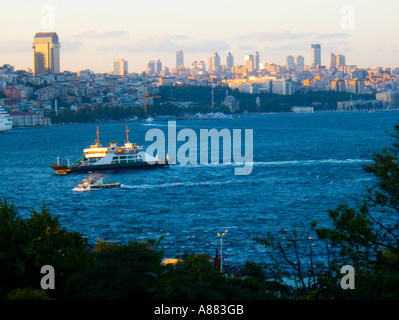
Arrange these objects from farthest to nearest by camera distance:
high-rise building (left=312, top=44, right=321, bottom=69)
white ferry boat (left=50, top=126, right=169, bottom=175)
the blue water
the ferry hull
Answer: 1. high-rise building (left=312, top=44, right=321, bottom=69)
2. white ferry boat (left=50, top=126, right=169, bottom=175)
3. the ferry hull
4. the blue water

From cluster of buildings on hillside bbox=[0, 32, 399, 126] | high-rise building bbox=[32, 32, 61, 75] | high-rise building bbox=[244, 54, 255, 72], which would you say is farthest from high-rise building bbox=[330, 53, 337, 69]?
high-rise building bbox=[32, 32, 61, 75]

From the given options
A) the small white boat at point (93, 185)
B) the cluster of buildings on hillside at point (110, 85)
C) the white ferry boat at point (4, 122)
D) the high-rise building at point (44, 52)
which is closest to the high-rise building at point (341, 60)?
the cluster of buildings on hillside at point (110, 85)

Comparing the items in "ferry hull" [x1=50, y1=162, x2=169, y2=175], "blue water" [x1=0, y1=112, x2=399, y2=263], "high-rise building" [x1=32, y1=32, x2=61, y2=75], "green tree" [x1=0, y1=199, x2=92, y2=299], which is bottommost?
"blue water" [x1=0, y1=112, x2=399, y2=263]

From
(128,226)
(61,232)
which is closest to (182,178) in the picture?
(128,226)

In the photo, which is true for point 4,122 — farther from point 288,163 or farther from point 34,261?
point 34,261

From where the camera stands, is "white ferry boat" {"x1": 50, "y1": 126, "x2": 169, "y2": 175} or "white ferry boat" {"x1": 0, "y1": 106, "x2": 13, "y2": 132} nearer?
"white ferry boat" {"x1": 50, "y1": 126, "x2": 169, "y2": 175}

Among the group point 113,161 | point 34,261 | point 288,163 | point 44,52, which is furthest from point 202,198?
point 44,52

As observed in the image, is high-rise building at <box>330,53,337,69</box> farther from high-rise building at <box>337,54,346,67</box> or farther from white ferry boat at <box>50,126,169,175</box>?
white ferry boat at <box>50,126,169,175</box>

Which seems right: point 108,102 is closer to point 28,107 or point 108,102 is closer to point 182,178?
point 28,107

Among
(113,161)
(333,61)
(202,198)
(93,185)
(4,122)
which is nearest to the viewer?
(202,198)

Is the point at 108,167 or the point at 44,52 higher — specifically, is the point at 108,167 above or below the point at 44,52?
below

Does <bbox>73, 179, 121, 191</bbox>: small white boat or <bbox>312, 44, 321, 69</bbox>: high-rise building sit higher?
<bbox>312, 44, 321, 69</bbox>: high-rise building
